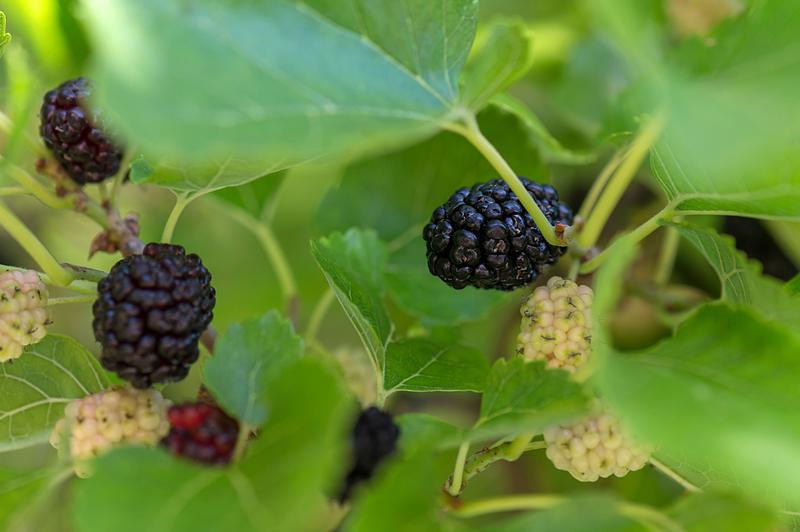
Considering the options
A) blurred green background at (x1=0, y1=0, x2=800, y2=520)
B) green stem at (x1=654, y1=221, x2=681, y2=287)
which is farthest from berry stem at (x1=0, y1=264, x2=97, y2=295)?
green stem at (x1=654, y1=221, x2=681, y2=287)

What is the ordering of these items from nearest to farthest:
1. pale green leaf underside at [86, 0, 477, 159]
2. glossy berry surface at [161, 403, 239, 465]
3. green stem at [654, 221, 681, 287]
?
pale green leaf underside at [86, 0, 477, 159] → glossy berry surface at [161, 403, 239, 465] → green stem at [654, 221, 681, 287]

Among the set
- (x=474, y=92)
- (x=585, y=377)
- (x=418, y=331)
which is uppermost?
(x=474, y=92)

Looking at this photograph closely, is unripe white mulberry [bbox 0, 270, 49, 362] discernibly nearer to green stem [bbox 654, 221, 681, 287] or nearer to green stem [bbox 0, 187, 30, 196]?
green stem [bbox 0, 187, 30, 196]

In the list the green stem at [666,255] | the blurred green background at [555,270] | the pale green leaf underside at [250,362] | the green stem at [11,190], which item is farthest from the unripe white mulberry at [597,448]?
the green stem at [11,190]

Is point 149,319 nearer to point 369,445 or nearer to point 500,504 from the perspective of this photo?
point 369,445

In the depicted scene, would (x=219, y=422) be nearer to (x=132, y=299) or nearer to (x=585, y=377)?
(x=132, y=299)

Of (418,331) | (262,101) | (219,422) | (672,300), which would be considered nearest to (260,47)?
(262,101)

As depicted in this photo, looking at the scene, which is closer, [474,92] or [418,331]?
[474,92]
